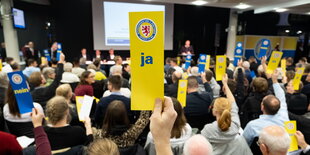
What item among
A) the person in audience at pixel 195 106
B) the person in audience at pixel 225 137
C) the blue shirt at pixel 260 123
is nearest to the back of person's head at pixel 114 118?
the person in audience at pixel 225 137

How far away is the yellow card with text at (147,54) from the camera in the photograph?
0.81 metres

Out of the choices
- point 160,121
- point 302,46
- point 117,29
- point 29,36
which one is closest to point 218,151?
point 160,121

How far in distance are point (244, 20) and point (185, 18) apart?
3247 mm

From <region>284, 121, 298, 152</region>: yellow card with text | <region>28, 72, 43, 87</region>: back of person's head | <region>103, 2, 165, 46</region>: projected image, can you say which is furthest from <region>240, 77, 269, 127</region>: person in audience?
<region>103, 2, 165, 46</region>: projected image

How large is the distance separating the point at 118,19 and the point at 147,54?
328 inches

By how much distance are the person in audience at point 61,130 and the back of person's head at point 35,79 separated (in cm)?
143

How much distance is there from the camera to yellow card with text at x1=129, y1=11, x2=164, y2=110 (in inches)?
31.9

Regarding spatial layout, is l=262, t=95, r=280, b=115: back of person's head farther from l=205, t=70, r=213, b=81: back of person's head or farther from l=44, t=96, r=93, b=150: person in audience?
l=44, t=96, r=93, b=150: person in audience

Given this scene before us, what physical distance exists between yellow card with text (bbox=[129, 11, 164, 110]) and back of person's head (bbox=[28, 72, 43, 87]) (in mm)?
2624

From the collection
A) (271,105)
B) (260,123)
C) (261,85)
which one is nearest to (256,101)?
(261,85)

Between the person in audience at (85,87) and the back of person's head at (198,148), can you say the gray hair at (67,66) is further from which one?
the back of person's head at (198,148)

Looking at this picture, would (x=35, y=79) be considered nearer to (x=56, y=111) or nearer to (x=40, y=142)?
(x=56, y=111)

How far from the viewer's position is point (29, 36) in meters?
9.40

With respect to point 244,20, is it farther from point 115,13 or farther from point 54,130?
point 54,130
